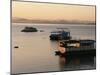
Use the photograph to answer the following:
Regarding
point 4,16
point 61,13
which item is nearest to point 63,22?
point 61,13

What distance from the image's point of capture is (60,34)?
2.52 meters

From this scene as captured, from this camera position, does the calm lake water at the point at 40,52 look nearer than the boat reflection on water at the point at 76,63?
Yes

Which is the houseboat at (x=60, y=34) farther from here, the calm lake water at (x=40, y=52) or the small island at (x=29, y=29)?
the small island at (x=29, y=29)

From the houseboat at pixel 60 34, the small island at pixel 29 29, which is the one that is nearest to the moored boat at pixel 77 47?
the houseboat at pixel 60 34

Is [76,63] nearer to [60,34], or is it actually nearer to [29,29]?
[60,34]

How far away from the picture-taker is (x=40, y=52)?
2.45 meters

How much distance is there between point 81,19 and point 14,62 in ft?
3.29

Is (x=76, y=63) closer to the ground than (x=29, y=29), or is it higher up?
closer to the ground

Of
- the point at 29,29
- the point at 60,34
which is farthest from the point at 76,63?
the point at 29,29

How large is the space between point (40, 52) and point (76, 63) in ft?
1.62

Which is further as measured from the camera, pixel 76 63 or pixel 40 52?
pixel 76 63

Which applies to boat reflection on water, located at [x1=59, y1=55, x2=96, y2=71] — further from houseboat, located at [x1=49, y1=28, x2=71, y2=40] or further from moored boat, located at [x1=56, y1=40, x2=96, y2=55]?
houseboat, located at [x1=49, y1=28, x2=71, y2=40]

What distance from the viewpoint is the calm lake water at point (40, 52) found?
2355mm

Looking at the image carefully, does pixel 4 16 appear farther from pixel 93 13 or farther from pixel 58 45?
pixel 93 13
